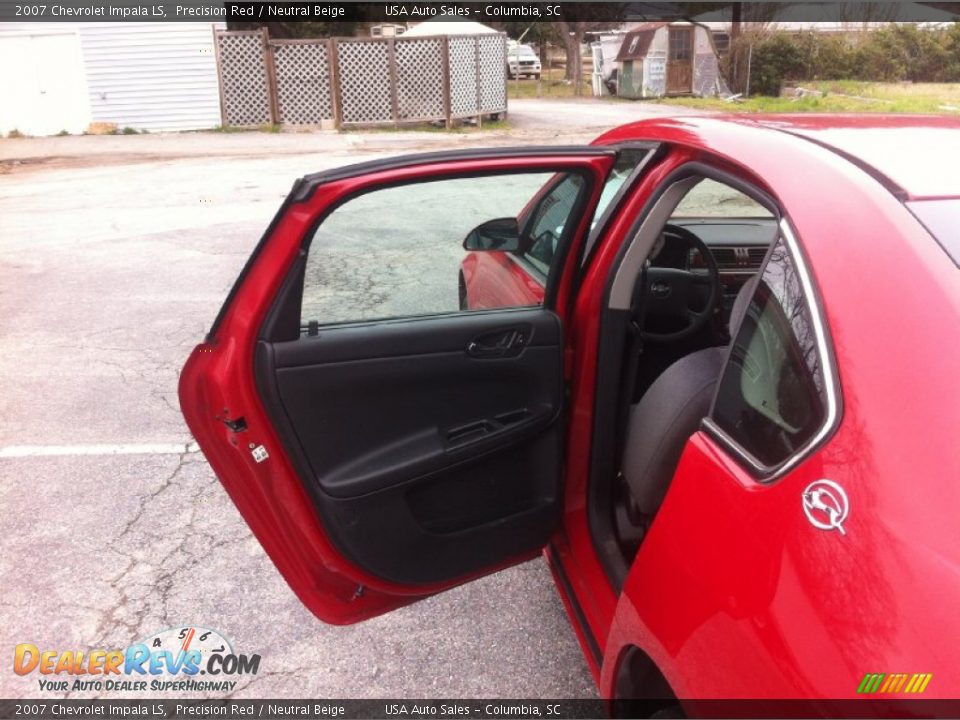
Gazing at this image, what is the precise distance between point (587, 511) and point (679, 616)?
0.89 meters

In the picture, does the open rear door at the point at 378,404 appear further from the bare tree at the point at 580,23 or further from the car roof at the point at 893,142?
the bare tree at the point at 580,23

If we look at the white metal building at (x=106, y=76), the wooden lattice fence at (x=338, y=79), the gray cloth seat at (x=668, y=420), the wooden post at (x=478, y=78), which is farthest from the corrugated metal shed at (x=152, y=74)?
the gray cloth seat at (x=668, y=420)

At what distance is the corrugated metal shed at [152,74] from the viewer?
18609mm

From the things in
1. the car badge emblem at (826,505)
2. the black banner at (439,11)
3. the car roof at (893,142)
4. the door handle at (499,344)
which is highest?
the black banner at (439,11)

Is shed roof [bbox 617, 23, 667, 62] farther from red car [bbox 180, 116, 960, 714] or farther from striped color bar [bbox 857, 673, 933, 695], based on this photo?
striped color bar [bbox 857, 673, 933, 695]

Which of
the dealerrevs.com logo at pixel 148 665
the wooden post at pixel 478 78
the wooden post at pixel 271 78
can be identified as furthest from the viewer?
the wooden post at pixel 478 78

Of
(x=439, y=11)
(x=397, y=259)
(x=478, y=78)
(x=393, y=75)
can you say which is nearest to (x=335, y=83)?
(x=393, y=75)

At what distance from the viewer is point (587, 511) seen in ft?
7.97

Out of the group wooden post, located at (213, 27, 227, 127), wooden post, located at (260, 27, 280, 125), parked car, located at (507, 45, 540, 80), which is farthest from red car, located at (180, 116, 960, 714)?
parked car, located at (507, 45, 540, 80)

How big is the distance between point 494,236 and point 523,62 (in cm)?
4274

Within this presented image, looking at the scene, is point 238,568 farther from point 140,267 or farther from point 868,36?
point 868,36

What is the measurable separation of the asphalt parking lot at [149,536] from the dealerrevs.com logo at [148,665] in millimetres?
40

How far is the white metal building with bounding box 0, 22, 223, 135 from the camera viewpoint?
1850 cm

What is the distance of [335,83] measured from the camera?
1934cm
